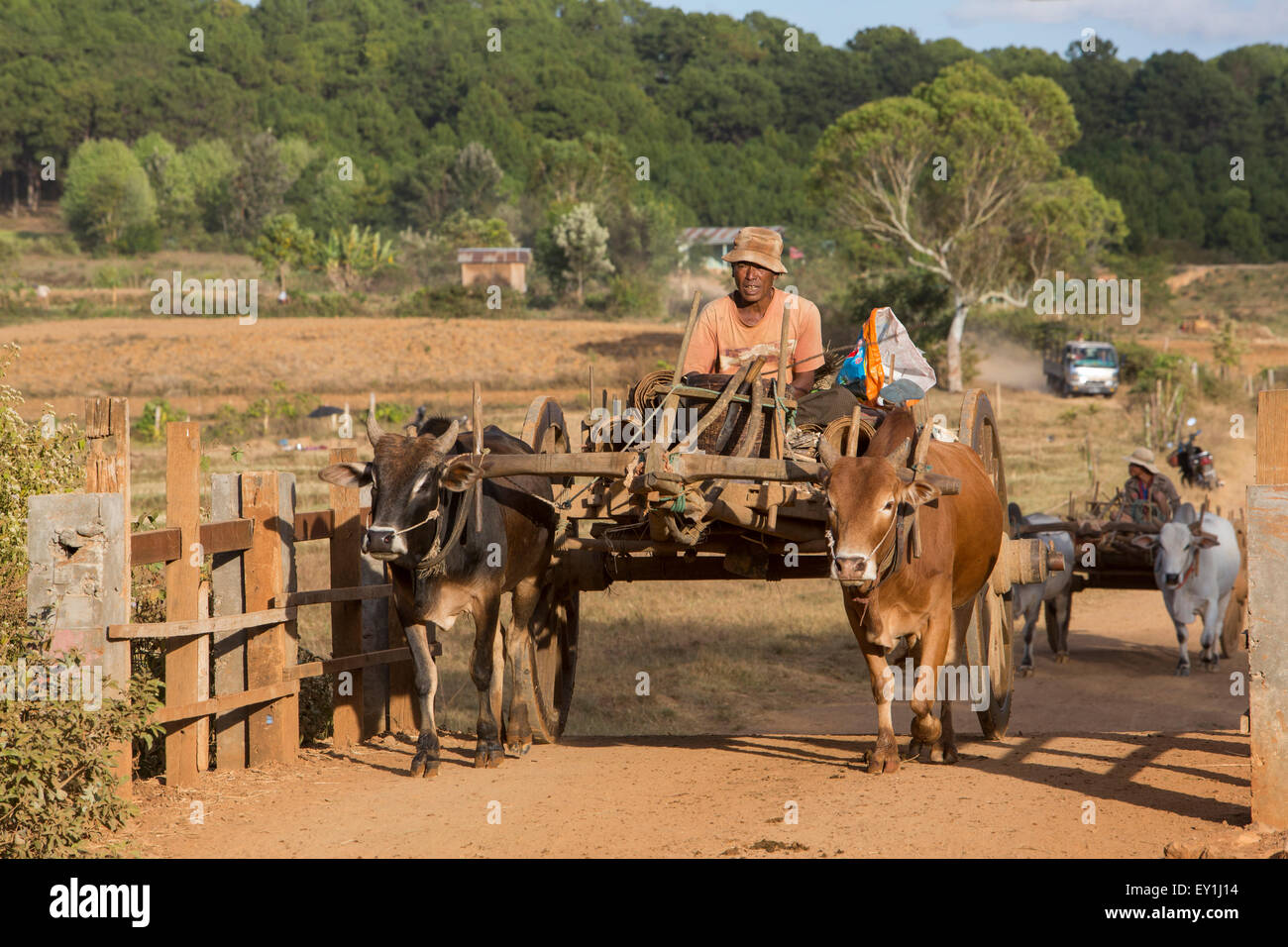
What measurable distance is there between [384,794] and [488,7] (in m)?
155

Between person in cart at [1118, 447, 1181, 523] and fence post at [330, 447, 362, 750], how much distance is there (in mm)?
8534

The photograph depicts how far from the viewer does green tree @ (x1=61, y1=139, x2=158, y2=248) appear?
3118 inches

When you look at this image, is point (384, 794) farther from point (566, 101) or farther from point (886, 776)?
point (566, 101)

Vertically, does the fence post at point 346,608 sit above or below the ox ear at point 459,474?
below

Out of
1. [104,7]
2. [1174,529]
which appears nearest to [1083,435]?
[1174,529]

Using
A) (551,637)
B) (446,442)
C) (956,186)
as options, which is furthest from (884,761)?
(956,186)

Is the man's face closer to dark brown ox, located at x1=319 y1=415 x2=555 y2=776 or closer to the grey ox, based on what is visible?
dark brown ox, located at x1=319 y1=415 x2=555 y2=776

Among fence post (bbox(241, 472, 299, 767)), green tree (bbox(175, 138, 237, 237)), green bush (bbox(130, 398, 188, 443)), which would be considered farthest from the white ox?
green tree (bbox(175, 138, 237, 237))

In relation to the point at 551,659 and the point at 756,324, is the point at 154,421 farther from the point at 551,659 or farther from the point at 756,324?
the point at 756,324

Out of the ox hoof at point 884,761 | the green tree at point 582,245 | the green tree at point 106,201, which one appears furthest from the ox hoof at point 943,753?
the green tree at point 106,201

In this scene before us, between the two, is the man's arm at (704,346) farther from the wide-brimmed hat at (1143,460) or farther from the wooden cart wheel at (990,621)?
the wide-brimmed hat at (1143,460)

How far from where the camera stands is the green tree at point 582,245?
206 ft

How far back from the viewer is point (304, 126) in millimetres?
103375

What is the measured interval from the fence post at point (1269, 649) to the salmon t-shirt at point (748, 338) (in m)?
2.88
